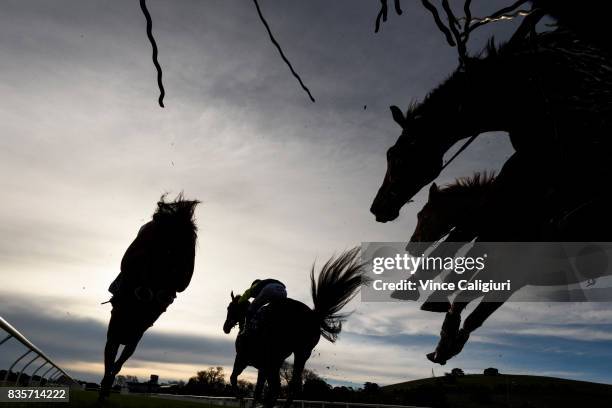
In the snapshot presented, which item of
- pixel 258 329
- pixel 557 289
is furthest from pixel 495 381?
pixel 557 289

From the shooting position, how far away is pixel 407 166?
132 inches

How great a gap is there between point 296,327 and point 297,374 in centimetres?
66

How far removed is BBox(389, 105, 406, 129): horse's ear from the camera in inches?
139

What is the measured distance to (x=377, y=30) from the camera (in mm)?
1391

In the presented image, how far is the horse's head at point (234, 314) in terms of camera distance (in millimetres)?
7508

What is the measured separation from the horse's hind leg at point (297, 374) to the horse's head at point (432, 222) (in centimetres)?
372

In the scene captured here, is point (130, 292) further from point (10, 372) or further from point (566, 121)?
point (566, 121)

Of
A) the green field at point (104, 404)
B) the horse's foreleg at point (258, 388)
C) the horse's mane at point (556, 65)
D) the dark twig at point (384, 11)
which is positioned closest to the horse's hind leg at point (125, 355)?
the green field at point (104, 404)

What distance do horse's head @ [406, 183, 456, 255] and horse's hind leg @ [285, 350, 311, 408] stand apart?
3724 mm

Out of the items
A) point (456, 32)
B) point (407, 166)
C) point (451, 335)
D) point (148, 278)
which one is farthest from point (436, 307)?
point (148, 278)

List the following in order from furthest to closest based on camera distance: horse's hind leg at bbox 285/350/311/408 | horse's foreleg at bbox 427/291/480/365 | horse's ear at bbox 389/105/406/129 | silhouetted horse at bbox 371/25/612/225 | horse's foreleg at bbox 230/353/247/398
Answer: horse's foreleg at bbox 230/353/247/398, horse's hind leg at bbox 285/350/311/408, horse's ear at bbox 389/105/406/129, horse's foreleg at bbox 427/291/480/365, silhouetted horse at bbox 371/25/612/225

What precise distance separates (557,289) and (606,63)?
1.27 metres

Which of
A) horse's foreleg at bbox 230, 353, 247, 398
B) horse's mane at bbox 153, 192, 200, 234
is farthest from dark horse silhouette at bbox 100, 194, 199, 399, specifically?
horse's foreleg at bbox 230, 353, 247, 398

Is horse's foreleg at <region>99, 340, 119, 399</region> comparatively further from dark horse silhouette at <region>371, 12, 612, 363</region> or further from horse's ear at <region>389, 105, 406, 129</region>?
horse's ear at <region>389, 105, 406, 129</region>
